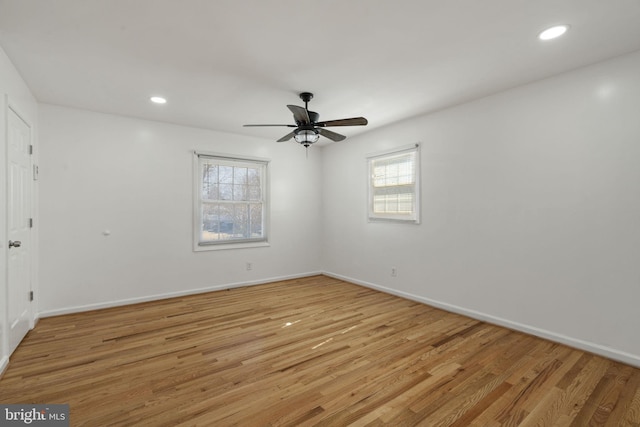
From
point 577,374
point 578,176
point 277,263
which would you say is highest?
point 578,176

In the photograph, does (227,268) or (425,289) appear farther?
(227,268)

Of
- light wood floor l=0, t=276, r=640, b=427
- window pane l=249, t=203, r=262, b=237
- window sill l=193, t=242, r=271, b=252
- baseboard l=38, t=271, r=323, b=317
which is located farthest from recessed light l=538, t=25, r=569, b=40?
baseboard l=38, t=271, r=323, b=317

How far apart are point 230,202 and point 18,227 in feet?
8.57

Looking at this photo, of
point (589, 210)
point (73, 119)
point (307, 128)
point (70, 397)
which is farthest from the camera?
point (73, 119)

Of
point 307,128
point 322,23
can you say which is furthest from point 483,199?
point 322,23

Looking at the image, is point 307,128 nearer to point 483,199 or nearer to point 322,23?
point 322,23

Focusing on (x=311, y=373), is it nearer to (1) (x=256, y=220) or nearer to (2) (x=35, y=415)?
(2) (x=35, y=415)

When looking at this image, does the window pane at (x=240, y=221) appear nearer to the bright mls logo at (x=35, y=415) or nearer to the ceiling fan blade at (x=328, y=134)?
the ceiling fan blade at (x=328, y=134)

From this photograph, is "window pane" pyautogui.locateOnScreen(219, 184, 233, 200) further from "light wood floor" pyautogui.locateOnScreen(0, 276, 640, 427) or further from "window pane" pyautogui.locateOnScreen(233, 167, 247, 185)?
"light wood floor" pyautogui.locateOnScreen(0, 276, 640, 427)

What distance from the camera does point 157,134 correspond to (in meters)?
4.39

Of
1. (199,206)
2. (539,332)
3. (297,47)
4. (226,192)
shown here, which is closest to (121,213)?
(199,206)

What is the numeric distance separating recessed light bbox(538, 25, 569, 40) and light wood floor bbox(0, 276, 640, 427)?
260 cm

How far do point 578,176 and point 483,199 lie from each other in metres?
0.89

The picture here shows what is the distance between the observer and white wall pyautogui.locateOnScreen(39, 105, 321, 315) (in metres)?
3.74
